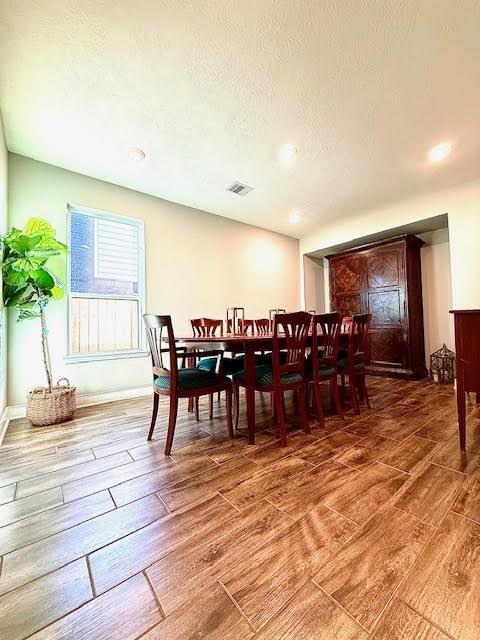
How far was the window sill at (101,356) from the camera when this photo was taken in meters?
2.96

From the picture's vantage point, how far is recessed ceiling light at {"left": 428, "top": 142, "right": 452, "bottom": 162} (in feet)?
8.67

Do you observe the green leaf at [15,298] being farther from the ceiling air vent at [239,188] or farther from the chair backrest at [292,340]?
the ceiling air vent at [239,188]

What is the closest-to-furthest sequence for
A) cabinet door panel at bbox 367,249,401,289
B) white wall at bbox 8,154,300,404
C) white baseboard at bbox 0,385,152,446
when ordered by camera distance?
white baseboard at bbox 0,385,152,446, white wall at bbox 8,154,300,404, cabinet door panel at bbox 367,249,401,289

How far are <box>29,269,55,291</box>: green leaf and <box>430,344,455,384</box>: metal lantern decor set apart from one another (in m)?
4.93

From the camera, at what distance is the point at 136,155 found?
2.74 meters

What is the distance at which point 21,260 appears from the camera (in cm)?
228

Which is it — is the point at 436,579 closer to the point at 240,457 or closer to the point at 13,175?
the point at 240,457

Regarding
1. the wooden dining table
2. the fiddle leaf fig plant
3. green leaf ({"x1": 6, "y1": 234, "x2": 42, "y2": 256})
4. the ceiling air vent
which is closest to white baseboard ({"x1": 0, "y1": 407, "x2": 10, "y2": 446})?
the fiddle leaf fig plant

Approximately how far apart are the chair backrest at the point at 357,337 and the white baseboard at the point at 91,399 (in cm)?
257

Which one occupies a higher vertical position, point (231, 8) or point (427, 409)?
point (231, 8)

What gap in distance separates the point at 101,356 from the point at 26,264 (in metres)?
1.29

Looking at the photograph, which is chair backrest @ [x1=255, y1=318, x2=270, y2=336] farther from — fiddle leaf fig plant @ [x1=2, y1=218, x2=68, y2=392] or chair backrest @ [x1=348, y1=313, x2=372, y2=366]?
fiddle leaf fig plant @ [x1=2, y1=218, x2=68, y2=392]

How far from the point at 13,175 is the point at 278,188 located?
302cm

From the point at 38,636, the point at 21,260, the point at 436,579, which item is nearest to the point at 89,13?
the point at 21,260
